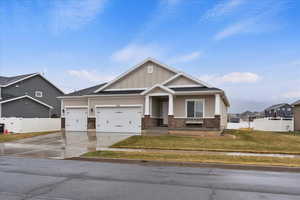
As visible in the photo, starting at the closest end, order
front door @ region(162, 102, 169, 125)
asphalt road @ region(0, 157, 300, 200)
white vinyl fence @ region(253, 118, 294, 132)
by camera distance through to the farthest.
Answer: asphalt road @ region(0, 157, 300, 200), front door @ region(162, 102, 169, 125), white vinyl fence @ region(253, 118, 294, 132)

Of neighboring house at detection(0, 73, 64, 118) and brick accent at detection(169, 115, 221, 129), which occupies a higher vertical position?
neighboring house at detection(0, 73, 64, 118)

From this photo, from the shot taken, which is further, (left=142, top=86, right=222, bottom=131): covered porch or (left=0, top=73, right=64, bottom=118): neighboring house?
(left=0, top=73, right=64, bottom=118): neighboring house

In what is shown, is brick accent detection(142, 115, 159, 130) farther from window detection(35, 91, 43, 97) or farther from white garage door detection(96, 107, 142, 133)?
window detection(35, 91, 43, 97)

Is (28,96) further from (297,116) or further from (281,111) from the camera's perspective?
(281,111)

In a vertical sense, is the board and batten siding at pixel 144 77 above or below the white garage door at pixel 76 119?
above

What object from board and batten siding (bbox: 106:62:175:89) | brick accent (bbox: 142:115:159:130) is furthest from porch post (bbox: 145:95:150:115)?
board and batten siding (bbox: 106:62:175:89)

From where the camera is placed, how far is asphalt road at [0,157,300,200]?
17.6 feet

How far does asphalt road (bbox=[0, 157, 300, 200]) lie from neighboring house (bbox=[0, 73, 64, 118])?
2268cm

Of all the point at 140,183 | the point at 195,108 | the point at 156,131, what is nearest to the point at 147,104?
the point at 156,131

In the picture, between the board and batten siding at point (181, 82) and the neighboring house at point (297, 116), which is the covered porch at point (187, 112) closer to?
the board and batten siding at point (181, 82)

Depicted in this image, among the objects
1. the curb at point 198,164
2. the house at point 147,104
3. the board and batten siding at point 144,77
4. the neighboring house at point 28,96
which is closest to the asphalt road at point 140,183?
the curb at point 198,164

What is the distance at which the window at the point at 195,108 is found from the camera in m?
20.3

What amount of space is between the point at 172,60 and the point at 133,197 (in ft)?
77.2

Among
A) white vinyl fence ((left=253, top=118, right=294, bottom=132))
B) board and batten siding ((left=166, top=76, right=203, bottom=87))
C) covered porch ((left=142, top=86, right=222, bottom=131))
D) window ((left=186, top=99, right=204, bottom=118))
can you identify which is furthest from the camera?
white vinyl fence ((left=253, top=118, right=294, bottom=132))
